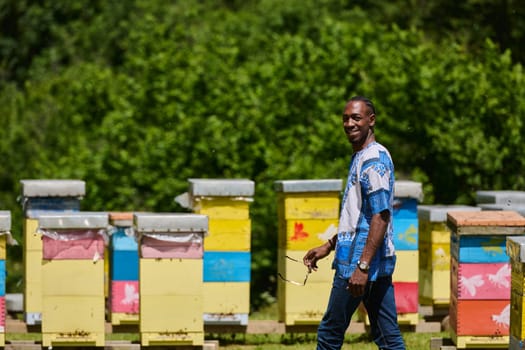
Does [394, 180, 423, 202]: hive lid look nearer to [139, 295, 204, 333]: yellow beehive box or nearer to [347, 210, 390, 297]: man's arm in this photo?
[139, 295, 204, 333]: yellow beehive box

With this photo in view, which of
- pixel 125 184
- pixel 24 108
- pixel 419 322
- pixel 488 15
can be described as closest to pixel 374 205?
pixel 419 322

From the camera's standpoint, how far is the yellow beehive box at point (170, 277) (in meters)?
7.41

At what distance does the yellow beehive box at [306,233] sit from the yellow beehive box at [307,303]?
1.08ft

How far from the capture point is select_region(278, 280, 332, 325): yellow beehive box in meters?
8.35

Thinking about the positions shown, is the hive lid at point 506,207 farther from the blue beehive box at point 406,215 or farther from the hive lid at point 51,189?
the hive lid at point 51,189

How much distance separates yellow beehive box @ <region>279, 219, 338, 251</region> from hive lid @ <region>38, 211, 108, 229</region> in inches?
62.9

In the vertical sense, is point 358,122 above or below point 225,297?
above

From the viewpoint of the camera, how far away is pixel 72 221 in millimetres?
7359

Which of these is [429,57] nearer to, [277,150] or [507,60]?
[507,60]

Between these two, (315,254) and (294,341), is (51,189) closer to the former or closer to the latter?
(294,341)

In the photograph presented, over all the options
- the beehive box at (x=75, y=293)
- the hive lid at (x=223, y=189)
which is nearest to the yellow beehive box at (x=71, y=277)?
the beehive box at (x=75, y=293)

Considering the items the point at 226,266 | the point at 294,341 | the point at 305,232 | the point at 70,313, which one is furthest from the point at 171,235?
the point at 294,341

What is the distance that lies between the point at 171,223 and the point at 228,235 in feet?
3.25

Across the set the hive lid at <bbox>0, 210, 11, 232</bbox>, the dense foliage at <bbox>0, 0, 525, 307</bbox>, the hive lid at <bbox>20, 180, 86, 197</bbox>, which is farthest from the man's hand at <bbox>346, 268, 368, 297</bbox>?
the dense foliage at <bbox>0, 0, 525, 307</bbox>
